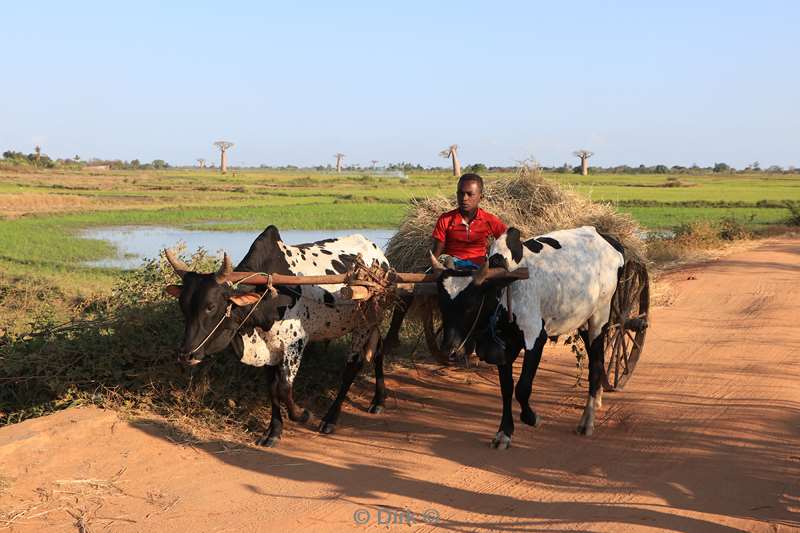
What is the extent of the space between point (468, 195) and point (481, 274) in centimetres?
103

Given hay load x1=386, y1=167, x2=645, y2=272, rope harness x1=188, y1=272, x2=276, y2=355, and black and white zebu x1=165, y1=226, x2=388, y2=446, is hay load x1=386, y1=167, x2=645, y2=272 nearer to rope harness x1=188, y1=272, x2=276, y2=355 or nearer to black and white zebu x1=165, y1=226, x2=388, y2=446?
black and white zebu x1=165, y1=226, x2=388, y2=446

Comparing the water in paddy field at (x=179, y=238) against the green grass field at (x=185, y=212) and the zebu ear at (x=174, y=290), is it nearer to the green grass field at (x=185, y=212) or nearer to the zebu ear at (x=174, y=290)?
the green grass field at (x=185, y=212)

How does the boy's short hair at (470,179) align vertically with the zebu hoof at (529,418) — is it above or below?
above

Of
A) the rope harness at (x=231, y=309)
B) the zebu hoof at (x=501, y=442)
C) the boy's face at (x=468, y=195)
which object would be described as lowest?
the zebu hoof at (x=501, y=442)

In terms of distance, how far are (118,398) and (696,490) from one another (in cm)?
414

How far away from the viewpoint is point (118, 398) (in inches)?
234

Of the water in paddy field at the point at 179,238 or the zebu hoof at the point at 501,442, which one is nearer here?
the zebu hoof at the point at 501,442

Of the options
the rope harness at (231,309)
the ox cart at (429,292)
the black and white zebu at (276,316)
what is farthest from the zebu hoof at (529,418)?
the rope harness at (231,309)

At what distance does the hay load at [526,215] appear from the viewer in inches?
295

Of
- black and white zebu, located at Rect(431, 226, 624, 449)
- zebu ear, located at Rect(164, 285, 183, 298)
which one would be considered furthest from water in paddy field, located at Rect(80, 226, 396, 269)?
zebu ear, located at Rect(164, 285, 183, 298)

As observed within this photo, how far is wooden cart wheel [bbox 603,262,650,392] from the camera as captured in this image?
6750mm

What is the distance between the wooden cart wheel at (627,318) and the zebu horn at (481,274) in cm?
191

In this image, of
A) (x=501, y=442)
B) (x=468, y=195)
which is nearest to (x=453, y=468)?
(x=501, y=442)

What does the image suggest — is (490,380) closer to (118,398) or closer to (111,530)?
(118,398)
